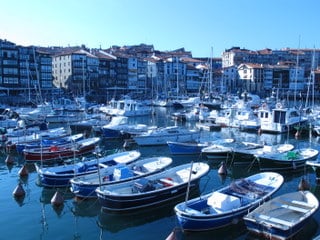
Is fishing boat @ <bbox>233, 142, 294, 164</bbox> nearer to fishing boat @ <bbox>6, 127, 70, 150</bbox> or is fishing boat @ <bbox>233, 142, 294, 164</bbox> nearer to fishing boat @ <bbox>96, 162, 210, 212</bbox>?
fishing boat @ <bbox>96, 162, 210, 212</bbox>

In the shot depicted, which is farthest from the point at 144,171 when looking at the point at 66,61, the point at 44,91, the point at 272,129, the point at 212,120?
the point at 66,61

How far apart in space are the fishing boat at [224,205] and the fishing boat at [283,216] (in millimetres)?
703

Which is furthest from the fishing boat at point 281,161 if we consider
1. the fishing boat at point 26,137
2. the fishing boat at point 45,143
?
the fishing boat at point 26,137

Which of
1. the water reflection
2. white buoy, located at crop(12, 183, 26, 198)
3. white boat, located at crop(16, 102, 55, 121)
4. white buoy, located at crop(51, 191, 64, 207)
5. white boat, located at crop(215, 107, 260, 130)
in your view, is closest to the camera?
the water reflection

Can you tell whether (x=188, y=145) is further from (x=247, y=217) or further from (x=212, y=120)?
(x=212, y=120)

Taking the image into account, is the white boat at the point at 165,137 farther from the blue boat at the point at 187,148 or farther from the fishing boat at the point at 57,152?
the fishing boat at the point at 57,152

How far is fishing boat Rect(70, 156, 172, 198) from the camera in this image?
805 inches

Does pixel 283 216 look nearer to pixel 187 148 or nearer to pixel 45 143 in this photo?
pixel 187 148

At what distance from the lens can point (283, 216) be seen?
54.6ft

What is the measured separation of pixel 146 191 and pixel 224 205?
4281mm

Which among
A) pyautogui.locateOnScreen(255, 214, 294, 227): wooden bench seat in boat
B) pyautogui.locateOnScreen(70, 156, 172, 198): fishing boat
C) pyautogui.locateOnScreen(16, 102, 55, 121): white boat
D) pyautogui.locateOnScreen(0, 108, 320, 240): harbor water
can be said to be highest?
pyautogui.locateOnScreen(16, 102, 55, 121): white boat

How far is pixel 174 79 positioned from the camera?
121 meters

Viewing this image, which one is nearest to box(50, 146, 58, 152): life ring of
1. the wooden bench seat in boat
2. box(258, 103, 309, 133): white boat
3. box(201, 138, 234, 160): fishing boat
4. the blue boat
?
the blue boat

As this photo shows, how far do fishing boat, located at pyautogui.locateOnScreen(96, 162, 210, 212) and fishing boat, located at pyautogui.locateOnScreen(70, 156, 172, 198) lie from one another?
0.69m
